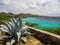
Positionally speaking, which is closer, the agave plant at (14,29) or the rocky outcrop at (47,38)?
the rocky outcrop at (47,38)

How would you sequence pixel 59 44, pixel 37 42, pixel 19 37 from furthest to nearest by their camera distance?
pixel 37 42, pixel 19 37, pixel 59 44

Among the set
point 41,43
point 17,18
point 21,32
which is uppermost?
point 17,18

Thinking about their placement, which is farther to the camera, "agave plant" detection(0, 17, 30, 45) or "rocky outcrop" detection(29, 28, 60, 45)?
"agave plant" detection(0, 17, 30, 45)

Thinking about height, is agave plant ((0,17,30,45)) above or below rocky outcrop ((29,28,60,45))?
above

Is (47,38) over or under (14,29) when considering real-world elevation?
under

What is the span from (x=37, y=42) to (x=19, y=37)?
2.92 ft

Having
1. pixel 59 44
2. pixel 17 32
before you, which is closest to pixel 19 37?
pixel 17 32

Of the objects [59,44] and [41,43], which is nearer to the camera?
[59,44]

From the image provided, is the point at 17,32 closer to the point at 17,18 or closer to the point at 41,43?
the point at 17,18

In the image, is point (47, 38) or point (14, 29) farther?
point (47, 38)

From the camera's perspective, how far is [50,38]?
7355 millimetres

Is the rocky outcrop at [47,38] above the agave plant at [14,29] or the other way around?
the other way around

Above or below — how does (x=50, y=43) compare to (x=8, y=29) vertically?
below

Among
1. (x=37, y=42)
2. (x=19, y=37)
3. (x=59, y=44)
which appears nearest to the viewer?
(x=59, y=44)
